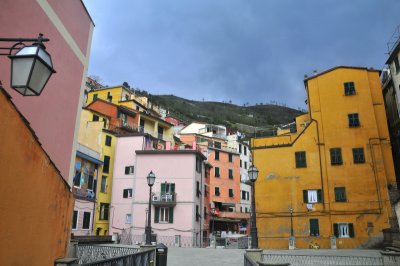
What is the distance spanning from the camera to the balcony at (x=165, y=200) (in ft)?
127

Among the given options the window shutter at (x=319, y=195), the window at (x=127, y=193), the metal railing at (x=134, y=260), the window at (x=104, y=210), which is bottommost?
the metal railing at (x=134, y=260)

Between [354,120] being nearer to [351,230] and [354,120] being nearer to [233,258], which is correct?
[351,230]

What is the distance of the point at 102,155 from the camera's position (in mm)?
41594

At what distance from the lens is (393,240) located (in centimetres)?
2533


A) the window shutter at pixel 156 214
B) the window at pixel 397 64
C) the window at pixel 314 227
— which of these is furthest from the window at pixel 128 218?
the window at pixel 397 64

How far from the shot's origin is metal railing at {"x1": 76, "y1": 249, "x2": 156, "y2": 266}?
691 centimetres

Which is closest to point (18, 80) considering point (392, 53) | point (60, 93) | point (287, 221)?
point (60, 93)

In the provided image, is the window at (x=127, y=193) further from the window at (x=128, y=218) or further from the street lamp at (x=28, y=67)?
the street lamp at (x=28, y=67)

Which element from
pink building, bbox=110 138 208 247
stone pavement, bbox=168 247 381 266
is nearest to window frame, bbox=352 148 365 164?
stone pavement, bbox=168 247 381 266

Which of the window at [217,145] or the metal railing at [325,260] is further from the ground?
the window at [217,145]

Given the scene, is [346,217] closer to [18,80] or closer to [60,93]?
[60,93]

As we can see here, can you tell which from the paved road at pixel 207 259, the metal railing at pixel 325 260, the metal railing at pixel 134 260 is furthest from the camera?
the metal railing at pixel 325 260

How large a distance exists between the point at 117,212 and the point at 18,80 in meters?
38.0

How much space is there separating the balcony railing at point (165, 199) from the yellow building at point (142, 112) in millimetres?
12722
